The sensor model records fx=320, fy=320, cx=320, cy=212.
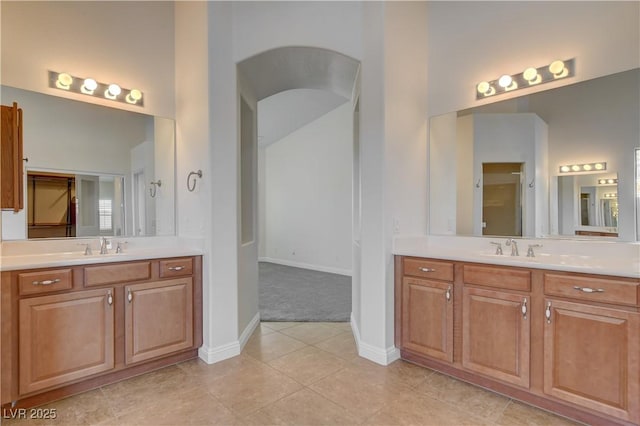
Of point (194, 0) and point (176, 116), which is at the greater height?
point (194, 0)

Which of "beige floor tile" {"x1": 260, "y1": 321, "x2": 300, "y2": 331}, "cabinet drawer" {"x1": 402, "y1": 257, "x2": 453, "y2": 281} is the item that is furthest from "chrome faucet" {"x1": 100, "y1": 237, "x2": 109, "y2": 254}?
"cabinet drawer" {"x1": 402, "y1": 257, "x2": 453, "y2": 281}

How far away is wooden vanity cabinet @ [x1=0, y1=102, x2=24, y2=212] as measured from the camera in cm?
207

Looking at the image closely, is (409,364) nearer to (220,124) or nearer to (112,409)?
(112,409)

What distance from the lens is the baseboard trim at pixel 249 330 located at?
284cm

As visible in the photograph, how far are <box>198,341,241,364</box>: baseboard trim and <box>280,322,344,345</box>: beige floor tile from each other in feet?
2.10

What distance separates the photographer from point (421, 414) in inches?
73.7

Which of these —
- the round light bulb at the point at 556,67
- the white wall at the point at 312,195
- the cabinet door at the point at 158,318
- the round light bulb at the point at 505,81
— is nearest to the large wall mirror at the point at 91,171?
the cabinet door at the point at 158,318

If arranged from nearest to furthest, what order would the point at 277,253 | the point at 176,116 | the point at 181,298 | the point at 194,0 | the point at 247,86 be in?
the point at 181,298, the point at 194,0, the point at 176,116, the point at 247,86, the point at 277,253

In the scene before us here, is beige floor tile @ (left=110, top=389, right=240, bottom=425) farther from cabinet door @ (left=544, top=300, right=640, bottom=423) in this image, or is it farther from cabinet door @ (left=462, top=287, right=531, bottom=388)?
cabinet door @ (left=544, top=300, right=640, bottom=423)

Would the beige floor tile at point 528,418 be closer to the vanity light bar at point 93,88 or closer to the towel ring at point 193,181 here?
the towel ring at point 193,181

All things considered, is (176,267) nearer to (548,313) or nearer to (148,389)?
(148,389)

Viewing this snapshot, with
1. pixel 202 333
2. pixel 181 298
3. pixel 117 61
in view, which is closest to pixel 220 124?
pixel 117 61

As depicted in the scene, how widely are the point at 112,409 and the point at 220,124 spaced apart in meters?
2.05

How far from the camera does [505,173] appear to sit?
2605mm
